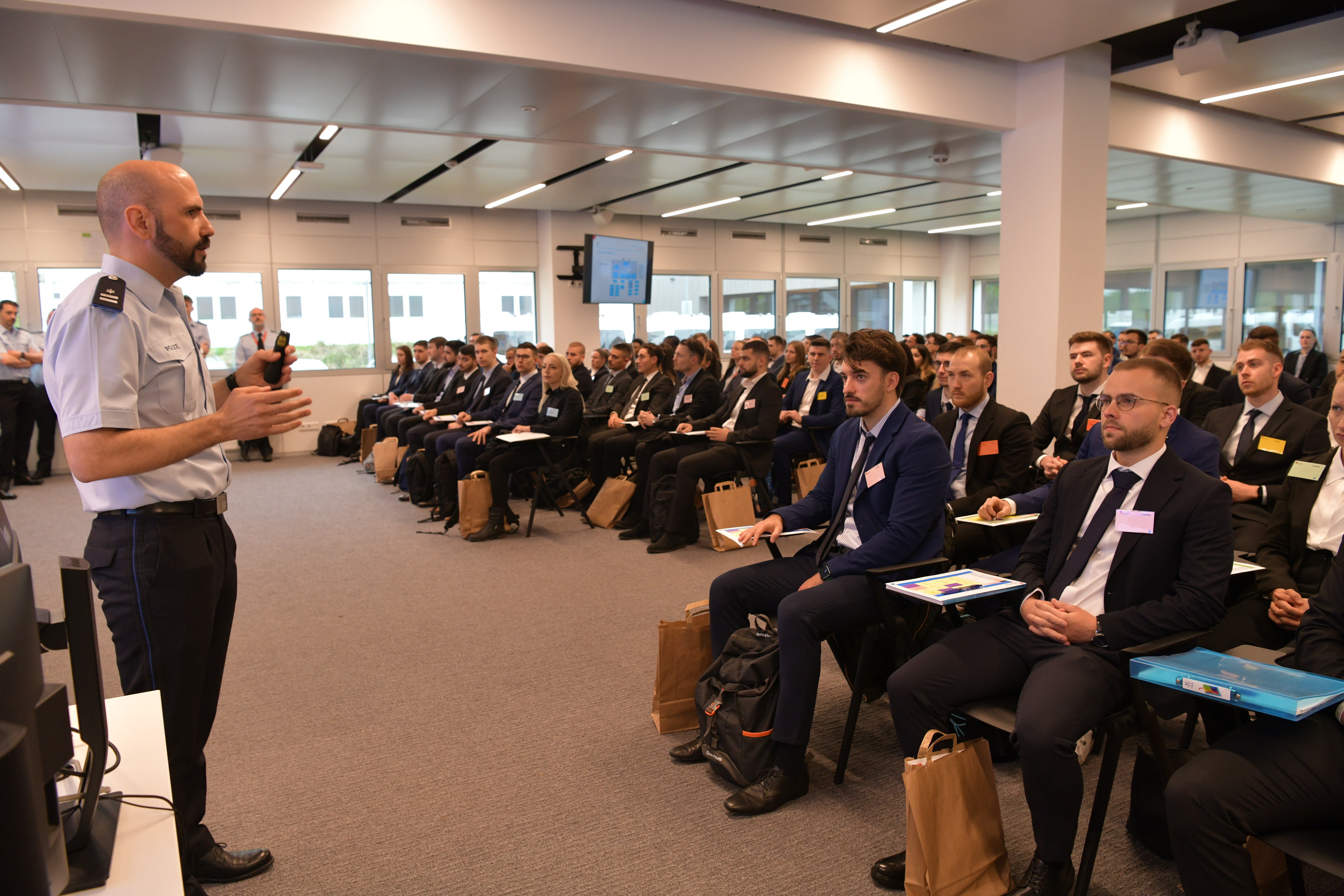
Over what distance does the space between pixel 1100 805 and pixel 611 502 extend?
15.6 ft

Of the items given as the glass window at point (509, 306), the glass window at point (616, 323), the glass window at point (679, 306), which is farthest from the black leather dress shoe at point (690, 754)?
the glass window at point (679, 306)

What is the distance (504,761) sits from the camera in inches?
114

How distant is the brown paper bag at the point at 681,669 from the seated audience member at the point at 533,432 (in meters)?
3.45

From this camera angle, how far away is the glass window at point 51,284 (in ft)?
32.7

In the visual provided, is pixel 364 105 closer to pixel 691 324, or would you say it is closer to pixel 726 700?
pixel 726 700

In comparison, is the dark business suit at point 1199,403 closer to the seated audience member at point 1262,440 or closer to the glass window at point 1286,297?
the seated audience member at point 1262,440

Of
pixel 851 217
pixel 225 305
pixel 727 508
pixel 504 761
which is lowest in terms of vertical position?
pixel 504 761

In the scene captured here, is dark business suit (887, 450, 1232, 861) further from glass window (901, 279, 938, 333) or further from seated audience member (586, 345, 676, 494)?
glass window (901, 279, 938, 333)

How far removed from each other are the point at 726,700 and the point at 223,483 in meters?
1.62

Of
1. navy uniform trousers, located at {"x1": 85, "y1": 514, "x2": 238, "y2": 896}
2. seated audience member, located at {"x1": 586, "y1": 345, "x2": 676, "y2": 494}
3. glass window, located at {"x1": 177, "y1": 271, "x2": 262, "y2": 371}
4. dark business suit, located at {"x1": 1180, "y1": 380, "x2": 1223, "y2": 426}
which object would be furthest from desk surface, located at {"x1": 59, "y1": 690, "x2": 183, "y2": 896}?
glass window, located at {"x1": 177, "y1": 271, "x2": 262, "y2": 371}

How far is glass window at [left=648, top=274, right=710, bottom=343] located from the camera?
13.9 m

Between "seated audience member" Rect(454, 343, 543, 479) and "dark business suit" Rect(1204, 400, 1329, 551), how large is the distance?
4.84 meters

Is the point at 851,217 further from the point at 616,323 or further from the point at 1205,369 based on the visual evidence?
the point at 1205,369

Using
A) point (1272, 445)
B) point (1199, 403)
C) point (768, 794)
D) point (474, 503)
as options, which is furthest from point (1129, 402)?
point (474, 503)
